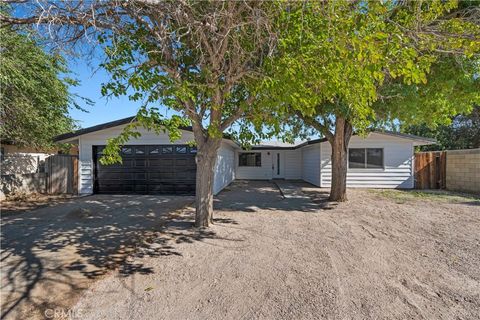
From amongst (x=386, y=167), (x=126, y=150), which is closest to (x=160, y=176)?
(x=126, y=150)

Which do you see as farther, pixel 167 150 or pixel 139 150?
pixel 139 150

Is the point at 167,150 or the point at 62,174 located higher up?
the point at 167,150

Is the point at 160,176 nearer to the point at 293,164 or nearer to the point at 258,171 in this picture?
Result: the point at 258,171

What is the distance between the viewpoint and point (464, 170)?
11977 mm

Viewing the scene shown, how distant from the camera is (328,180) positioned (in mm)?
13930

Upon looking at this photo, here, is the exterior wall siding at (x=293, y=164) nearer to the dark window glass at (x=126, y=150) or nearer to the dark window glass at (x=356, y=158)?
the dark window glass at (x=356, y=158)

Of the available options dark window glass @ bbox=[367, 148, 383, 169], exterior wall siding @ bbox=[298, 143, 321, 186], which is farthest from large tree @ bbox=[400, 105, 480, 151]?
dark window glass @ bbox=[367, 148, 383, 169]

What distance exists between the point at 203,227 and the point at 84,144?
27.3ft

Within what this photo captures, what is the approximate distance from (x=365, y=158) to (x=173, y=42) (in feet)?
39.3

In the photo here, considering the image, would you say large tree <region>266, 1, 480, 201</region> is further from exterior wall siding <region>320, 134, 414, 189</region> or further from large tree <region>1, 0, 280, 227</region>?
exterior wall siding <region>320, 134, 414, 189</region>

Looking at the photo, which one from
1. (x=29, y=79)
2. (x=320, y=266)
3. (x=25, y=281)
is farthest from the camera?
(x=29, y=79)

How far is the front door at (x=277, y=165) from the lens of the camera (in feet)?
64.9

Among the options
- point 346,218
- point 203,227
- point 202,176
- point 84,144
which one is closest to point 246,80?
point 202,176

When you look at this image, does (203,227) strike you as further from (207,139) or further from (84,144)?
(84,144)
